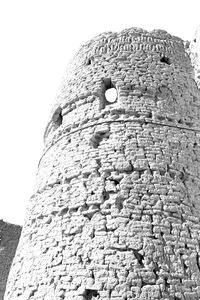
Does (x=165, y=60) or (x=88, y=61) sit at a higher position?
(x=165, y=60)

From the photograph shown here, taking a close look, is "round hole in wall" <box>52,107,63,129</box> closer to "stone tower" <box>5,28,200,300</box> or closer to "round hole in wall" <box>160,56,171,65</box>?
"stone tower" <box>5,28,200,300</box>

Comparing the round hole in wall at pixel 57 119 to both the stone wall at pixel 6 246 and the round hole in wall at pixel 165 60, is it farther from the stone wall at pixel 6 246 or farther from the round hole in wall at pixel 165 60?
the stone wall at pixel 6 246

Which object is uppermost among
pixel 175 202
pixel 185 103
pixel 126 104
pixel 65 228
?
pixel 185 103

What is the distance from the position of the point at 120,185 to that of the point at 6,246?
7.09m

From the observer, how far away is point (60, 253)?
185 inches

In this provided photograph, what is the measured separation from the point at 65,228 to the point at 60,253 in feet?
1.23

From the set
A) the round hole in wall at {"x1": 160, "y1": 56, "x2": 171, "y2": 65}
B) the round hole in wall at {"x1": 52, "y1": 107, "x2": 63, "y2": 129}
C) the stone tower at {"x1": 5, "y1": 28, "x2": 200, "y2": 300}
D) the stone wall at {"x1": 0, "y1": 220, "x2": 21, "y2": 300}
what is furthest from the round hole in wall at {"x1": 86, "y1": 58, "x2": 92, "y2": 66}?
the stone wall at {"x1": 0, "y1": 220, "x2": 21, "y2": 300}

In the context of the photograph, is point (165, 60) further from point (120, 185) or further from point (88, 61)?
point (120, 185)

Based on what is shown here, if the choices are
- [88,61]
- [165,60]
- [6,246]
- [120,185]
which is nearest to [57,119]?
[88,61]

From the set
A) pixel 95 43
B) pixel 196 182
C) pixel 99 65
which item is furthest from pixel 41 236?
pixel 95 43

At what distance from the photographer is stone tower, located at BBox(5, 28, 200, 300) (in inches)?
170

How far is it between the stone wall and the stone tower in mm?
5108

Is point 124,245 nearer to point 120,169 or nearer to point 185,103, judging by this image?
point 120,169

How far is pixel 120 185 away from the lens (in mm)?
4984
